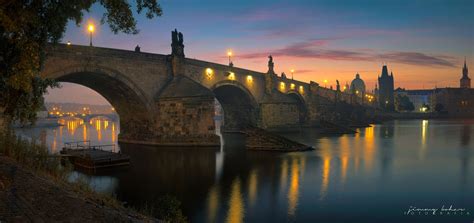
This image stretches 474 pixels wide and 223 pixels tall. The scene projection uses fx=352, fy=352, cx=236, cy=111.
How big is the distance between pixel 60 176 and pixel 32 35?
4.98m

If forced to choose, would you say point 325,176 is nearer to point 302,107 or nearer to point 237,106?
point 237,106

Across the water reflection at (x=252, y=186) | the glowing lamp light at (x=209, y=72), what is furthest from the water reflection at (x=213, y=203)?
the glowing lamp light at (x=209, y=72)

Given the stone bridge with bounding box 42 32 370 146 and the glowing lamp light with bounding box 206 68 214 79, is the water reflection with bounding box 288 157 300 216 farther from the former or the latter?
the glowing lamp light with bounding box 206 68 214 79

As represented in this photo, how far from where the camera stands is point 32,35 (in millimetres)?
11469

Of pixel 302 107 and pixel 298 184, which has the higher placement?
pixel 302 107

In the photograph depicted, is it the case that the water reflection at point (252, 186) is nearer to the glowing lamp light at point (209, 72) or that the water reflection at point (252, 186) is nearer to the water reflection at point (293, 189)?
the water reflection at point (293, 189)

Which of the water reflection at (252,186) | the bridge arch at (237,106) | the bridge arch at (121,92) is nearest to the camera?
the water reflection at (252,186)

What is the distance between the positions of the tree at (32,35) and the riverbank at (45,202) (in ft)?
7.41

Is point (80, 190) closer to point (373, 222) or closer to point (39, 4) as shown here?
point (39, 4)

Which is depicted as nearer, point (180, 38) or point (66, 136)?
point (180, 38)

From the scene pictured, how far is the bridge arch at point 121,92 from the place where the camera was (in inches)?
1268

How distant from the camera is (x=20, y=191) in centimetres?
909

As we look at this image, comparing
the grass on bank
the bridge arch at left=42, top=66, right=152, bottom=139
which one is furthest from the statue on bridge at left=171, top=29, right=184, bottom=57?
the grass on bank

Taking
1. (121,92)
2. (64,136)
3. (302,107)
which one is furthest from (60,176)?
(302,107)
